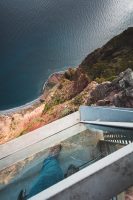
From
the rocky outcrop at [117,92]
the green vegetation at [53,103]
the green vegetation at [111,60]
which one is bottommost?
the green vegetation at [53,103]

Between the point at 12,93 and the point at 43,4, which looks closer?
the point at 12,93

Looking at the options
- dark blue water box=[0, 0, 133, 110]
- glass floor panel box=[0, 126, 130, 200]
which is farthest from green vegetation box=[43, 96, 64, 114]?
glass floor panel box=[0, 126, 130, 200]

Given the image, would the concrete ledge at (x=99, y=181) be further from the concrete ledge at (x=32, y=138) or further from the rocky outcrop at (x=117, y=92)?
the rocky outcrop at (x=117, y=92)

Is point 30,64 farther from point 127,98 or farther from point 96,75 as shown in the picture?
point 127,98

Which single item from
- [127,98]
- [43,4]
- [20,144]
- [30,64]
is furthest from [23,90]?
[20,144]

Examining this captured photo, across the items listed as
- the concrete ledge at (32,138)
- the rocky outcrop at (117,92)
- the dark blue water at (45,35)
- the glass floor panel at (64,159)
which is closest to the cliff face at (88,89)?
the rocky outcrop at (117,92)

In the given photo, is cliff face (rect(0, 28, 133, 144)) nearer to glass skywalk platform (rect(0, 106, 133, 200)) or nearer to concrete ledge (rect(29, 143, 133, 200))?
glass skywalk platform (rect(0, 106, 133, 200))
